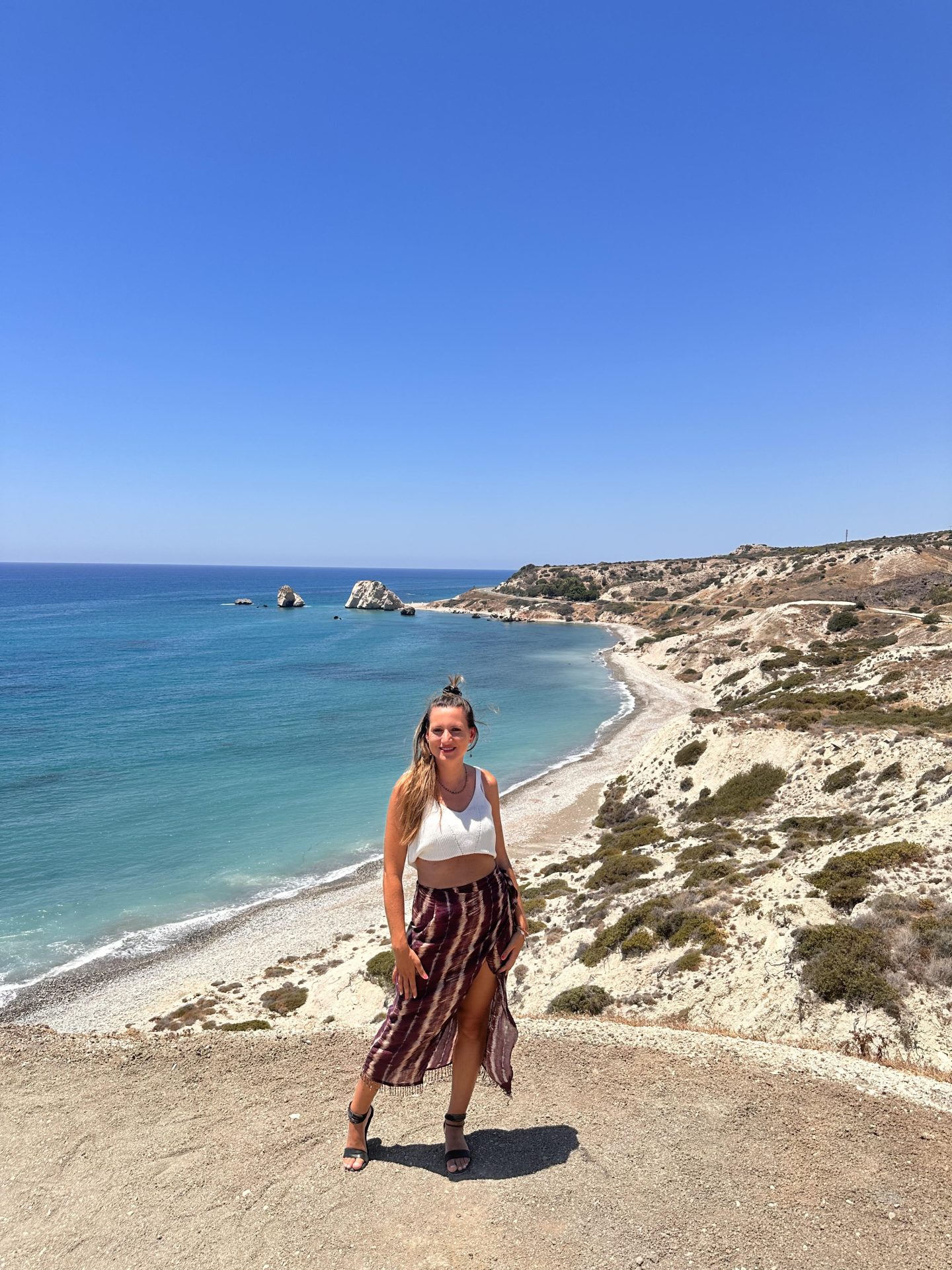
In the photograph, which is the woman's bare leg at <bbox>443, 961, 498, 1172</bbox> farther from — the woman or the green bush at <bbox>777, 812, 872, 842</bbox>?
the green bush at <bbox>777, 812, 872, 842</bbox>

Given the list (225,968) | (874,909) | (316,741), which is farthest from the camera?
(316,741)

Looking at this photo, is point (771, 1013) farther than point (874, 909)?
No

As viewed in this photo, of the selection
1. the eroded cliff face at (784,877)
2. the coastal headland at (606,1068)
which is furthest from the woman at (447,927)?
the eroded cliff face at (784,877)

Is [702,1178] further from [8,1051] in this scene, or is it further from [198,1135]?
[8,1051]

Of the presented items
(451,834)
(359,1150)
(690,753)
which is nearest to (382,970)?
(359,1150)

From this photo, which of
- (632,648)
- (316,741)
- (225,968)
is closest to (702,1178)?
(225,968)

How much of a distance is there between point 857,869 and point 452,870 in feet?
34.0

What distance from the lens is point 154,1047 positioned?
6770 millimetres

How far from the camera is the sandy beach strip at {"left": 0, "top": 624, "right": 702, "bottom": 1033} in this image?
44.3ft

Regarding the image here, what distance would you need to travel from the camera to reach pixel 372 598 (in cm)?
13950

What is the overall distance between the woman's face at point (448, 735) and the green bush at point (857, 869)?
31.9ft

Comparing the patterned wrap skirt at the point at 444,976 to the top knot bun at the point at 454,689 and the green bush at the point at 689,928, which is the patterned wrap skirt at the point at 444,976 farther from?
the green bush at the point at 689,928

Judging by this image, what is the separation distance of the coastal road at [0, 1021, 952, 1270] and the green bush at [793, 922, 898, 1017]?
3367mm

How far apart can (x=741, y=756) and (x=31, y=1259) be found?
21.9m
